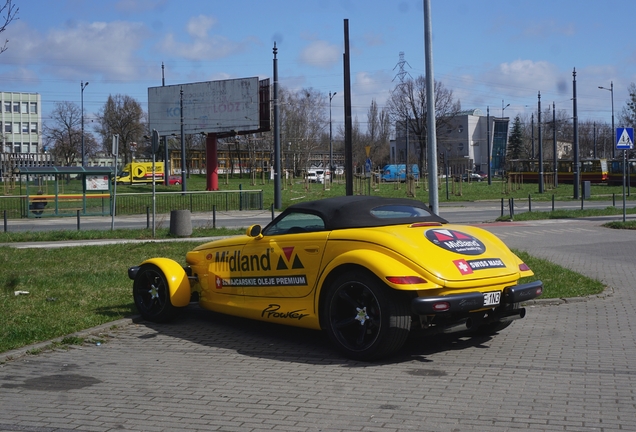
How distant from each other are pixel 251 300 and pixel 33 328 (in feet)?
8.04

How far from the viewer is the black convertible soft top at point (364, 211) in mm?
7492

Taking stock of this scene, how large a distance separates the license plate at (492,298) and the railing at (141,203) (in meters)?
27.5

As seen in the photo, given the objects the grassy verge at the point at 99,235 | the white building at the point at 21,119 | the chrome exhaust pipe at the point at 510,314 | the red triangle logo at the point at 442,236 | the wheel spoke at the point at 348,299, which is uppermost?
the white building at the point at 21,119

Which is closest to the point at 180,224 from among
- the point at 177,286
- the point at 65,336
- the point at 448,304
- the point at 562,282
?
the point at 562,282

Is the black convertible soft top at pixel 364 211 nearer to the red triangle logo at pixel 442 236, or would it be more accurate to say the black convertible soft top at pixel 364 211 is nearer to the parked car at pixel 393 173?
the red triangle logo at pixel 442 236

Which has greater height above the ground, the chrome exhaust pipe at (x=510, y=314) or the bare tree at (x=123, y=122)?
the bare tree at (x=123, y=122)

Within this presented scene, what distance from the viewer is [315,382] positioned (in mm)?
6340

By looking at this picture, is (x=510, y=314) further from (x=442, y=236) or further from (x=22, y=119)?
(x=22, y=119)

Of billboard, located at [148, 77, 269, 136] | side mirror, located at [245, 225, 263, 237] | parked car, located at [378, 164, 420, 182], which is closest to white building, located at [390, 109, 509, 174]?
parked car, located at [378, 164, 420, 182]

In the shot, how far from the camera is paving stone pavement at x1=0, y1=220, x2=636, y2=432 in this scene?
531 centimetres

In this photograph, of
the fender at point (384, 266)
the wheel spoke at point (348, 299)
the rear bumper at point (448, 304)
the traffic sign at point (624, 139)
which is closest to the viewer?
the rear bumper at point (448, 304)

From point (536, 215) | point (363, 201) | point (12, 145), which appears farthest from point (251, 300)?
point (12, 145)

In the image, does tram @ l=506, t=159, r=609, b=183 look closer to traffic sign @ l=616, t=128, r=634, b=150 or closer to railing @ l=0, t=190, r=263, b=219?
railing @ l=0, t=190, r=263, b=219

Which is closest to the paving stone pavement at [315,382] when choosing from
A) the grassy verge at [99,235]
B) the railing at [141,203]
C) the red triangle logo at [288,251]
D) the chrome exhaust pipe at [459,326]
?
the chrome exhaust pipe at [459,326]
